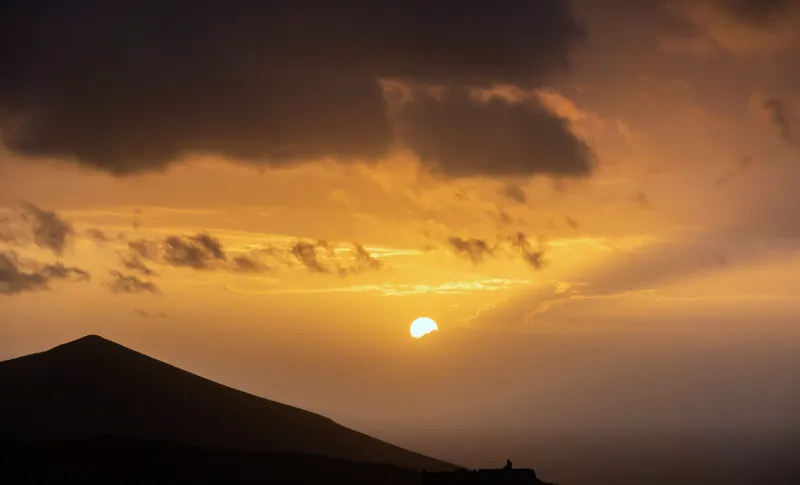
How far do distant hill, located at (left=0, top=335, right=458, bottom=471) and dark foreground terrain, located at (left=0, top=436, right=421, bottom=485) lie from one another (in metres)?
3.68

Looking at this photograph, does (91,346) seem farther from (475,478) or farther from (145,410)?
(475,478)

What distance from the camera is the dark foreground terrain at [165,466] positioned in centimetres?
9238

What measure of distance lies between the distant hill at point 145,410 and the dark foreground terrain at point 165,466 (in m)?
3.68

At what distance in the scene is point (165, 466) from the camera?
96.1 metres

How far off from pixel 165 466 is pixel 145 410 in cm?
1866

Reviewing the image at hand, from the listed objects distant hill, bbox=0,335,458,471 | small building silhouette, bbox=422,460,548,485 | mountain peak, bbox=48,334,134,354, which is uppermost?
mountain peak, bbox=48,334,134,354

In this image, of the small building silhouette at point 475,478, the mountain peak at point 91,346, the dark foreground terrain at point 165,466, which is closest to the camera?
the small building silhouette at point 475,478

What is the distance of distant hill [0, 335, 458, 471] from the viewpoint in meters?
106

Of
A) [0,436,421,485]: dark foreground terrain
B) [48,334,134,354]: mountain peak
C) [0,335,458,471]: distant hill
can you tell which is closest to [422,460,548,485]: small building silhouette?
[0,436,421,485]: dark foreground terrain

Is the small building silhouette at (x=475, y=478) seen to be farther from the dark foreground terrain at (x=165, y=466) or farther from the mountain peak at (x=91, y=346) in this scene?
the mountain peak at (x=91, y=346)

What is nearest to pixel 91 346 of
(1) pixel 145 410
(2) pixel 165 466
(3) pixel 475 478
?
(1) pixel 145 410

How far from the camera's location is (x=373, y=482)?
98938 millimetres

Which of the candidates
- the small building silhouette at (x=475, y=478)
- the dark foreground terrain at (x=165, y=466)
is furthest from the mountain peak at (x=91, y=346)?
the small building silhouette at (x=475, y=478)

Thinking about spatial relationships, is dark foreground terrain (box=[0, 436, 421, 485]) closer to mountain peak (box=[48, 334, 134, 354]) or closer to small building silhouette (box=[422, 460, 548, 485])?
small building silhouette (box=[422, 460, 548, 485])
